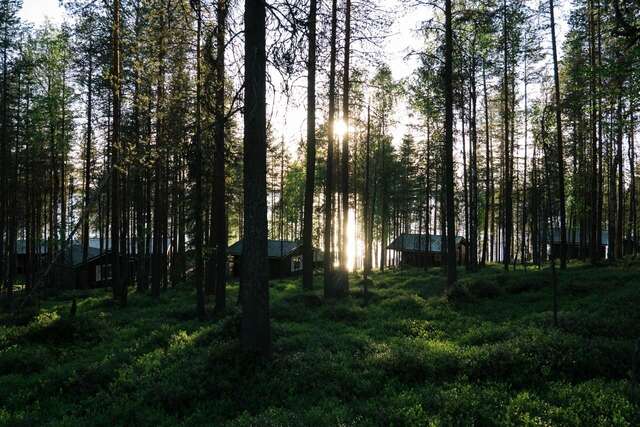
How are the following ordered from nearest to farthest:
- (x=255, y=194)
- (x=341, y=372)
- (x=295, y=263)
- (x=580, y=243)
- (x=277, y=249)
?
(x=341, y=372)
(x=255, y=194)
(x=580, y=243)
(x=277, y=249)
(x=295, y=263)

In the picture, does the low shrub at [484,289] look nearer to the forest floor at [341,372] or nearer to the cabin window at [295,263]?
the forest floor at [341,372]

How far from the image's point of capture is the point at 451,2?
50.6 feet

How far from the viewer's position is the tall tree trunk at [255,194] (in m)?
7.31

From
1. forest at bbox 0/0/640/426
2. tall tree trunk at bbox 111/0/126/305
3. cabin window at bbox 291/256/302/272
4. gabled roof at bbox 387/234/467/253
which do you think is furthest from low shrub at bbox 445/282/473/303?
gabled roof at bbox 387/234/467/253

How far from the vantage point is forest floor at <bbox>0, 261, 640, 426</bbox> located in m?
5.68

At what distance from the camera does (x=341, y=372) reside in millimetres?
7199

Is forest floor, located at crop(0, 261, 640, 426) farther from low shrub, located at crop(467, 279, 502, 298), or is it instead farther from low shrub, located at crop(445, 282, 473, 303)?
low shrub, located at crop(467, 279, 502, 298)

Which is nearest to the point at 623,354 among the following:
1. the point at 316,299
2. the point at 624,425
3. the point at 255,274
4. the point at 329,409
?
the point at 624,425

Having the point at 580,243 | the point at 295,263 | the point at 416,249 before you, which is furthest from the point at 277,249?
the point at 580,243

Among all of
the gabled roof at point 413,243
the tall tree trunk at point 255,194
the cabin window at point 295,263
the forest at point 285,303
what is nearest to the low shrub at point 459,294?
the forest at point 285,303

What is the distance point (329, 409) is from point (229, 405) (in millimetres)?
1732

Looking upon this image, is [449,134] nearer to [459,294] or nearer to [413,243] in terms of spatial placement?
[459,294]

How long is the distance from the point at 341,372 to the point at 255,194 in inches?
151

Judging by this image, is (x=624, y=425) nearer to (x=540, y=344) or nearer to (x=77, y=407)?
(x=540, y=344)
